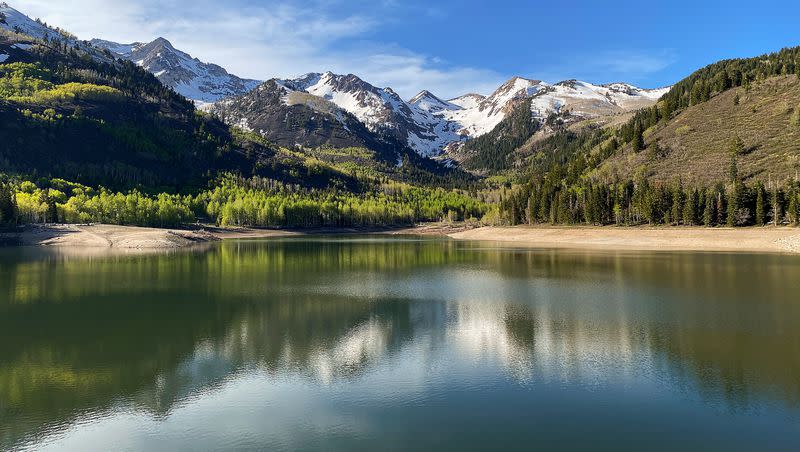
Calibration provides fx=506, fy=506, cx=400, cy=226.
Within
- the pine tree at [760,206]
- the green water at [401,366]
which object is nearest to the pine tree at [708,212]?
the pine tree at [760,206]

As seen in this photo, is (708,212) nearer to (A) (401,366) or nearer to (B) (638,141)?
(B) (638,141)

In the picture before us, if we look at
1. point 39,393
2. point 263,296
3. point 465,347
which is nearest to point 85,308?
point 263,296

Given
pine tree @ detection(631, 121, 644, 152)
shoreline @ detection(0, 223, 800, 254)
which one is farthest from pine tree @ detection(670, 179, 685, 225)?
pine tree @ detection(631, 121, 644, 152)

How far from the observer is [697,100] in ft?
623

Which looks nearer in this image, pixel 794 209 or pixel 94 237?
pixel 794 209

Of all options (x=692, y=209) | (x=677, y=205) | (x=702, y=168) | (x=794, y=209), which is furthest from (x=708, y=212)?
(x=702, y=168)

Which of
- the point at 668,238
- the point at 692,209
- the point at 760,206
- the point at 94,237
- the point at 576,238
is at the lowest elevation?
the point at 576,238

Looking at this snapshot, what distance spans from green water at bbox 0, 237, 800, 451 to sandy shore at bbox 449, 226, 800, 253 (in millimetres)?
49816

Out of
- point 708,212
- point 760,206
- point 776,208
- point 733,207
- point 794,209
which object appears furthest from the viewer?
point 708,212

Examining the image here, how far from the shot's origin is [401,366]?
28.0 metres

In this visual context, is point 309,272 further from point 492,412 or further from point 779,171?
point 779,171

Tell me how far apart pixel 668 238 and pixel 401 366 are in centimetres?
10307

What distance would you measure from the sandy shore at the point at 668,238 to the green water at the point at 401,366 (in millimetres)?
49816

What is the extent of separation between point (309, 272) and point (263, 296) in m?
20.9
